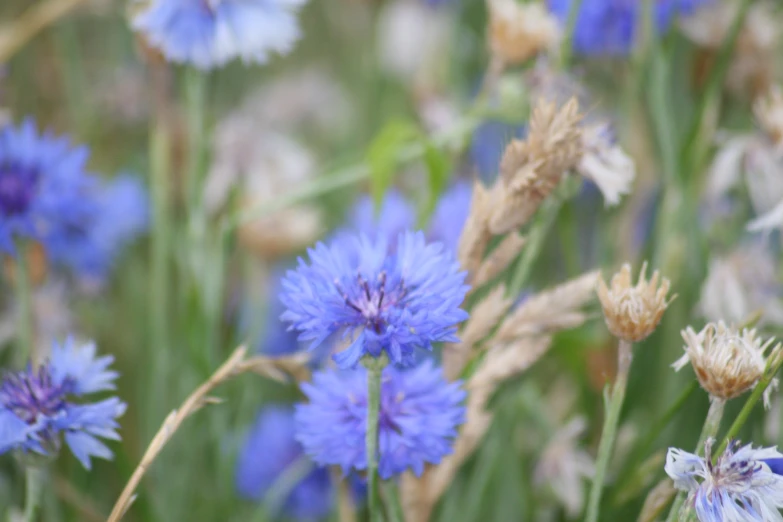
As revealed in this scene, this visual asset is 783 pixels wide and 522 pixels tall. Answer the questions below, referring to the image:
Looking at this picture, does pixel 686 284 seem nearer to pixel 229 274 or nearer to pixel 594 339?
pixel 594 339

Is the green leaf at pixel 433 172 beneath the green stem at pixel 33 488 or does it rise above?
above

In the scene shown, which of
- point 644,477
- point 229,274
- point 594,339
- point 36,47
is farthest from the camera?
point 36,47

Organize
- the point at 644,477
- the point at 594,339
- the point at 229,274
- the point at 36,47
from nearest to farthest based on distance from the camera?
the point at 644,477, the point at 594,339, the point at 229,274, the point at 36,47

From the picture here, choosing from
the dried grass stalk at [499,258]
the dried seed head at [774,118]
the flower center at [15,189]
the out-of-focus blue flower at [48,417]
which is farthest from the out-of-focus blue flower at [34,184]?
the dried seed head at [774,118]

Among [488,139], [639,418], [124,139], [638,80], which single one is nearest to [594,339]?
[639,418]

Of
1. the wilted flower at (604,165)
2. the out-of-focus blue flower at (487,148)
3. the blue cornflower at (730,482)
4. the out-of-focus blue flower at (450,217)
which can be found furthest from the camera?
the out-of-focus blue flower at (487,148)

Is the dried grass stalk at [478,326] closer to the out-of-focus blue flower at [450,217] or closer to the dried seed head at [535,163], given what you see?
the dried seed head at [535,163]
